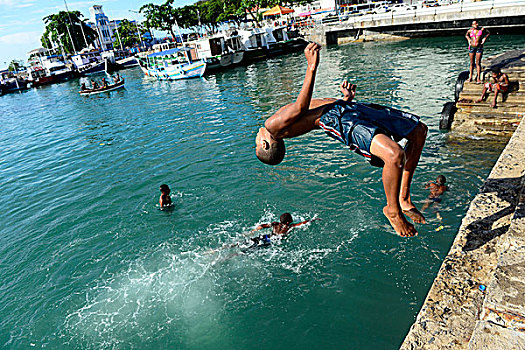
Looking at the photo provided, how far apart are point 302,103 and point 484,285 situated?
315cm

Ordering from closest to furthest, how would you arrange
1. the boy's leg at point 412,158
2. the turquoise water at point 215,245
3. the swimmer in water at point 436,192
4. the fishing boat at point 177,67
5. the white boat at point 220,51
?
the boy's leg at point 412,158 < the turquoise water at point 215,245 < the swimmer in water at point 436,192 < the fishing boat at point 177,67 < the white boat at point 220,51

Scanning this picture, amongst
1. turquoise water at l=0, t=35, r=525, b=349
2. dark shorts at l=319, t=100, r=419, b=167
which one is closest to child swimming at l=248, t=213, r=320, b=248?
turquoise water at l=0, t=35, r=525, b=349

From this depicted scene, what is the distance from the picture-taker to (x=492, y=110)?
504 inches

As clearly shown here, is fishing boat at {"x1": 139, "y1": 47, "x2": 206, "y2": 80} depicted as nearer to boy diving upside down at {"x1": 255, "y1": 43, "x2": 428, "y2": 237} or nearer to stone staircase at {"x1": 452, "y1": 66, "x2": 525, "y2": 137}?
stone staircase at {"x1": 452, "y1": 66, "x2": 525, "y2": 137}

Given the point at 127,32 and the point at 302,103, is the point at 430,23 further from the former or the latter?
the point at 127,32

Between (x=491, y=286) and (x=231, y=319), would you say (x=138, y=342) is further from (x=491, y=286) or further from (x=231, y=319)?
(x=491, y=286)

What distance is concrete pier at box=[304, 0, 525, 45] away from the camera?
3250cm

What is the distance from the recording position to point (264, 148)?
431 centimetres

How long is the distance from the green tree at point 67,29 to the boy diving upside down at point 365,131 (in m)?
113

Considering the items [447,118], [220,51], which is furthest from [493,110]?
[220,51]

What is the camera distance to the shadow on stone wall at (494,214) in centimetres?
491

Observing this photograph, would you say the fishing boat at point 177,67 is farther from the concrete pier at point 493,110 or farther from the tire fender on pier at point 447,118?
the concrete pier at point 493,110

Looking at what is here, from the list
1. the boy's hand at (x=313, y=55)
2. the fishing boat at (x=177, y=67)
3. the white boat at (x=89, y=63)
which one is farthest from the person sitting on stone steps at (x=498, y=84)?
the white boat at (x=89, y=63)

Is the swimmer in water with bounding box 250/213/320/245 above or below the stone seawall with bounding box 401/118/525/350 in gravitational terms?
below
